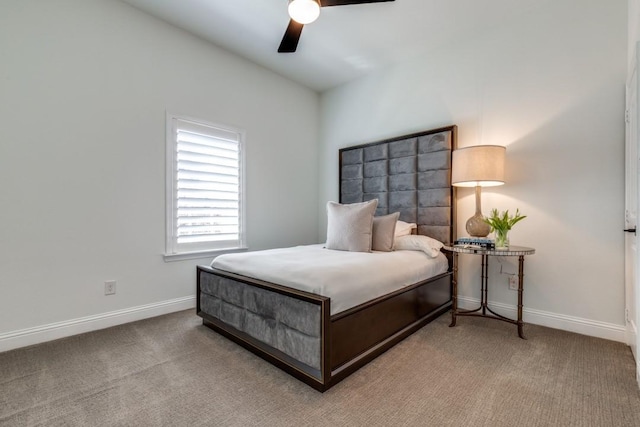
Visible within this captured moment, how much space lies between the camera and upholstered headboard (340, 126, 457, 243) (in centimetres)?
308

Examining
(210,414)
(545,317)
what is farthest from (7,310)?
(545,317)

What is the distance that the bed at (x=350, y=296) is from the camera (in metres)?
1.71

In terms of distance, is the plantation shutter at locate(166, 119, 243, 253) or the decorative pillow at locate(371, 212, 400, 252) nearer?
the decorative pillow at locate(371, 212, 400, 252)

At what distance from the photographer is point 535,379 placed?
5.75 feet

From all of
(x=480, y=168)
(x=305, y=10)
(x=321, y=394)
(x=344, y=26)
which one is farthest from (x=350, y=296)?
(x=344, y=26)

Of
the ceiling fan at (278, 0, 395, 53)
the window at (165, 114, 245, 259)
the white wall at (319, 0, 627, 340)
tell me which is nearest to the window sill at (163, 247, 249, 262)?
the window at (165, 114, 245, 259)

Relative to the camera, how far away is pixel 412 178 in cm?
335

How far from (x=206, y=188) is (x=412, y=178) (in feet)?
7.51

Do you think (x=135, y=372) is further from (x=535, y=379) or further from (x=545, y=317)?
(x=545, y=317)

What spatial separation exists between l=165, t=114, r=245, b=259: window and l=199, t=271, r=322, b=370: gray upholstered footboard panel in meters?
0.71

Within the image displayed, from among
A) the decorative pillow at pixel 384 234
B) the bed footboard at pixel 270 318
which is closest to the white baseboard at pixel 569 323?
the decorative pillow at pixel 384 234

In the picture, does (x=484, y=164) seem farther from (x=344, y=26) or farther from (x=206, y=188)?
(x=206, y=188)

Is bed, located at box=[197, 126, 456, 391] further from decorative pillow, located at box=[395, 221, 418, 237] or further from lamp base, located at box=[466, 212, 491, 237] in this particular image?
lamp base, located at box=[466, 212, 491, 237]

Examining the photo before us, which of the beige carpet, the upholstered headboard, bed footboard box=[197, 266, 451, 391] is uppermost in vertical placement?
the upholstered headboard
